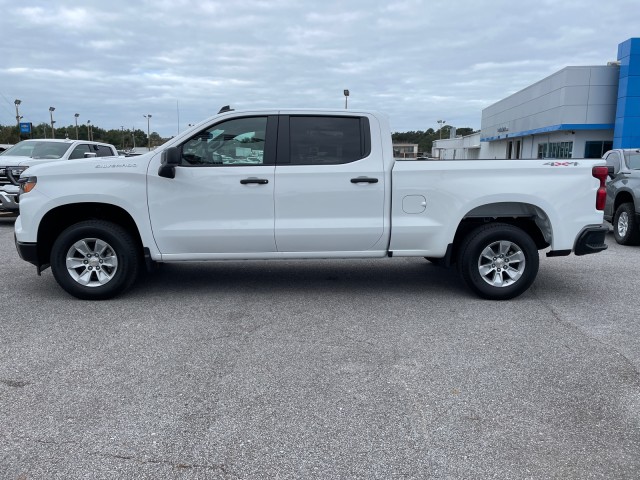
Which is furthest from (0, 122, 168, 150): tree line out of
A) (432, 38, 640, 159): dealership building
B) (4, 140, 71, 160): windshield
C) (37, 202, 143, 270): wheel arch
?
(37, 202, 143, 270): wheel arch

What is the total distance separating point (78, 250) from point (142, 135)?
130 m

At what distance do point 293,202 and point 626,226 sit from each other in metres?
7.26

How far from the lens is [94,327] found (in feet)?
17.3

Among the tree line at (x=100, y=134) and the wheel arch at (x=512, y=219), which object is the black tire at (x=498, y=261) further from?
the tree line at (x=100, y=134)

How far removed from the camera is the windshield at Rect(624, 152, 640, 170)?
418 inches

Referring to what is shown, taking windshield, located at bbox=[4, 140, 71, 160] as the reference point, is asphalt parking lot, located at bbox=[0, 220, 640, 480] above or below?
below

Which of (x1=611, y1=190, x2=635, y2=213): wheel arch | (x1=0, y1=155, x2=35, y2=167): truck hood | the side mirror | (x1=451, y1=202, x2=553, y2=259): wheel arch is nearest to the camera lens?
the side mirror

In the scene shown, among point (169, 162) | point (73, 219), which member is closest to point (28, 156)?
point (73, 219)

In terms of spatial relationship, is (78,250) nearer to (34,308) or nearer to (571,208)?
(34,308)

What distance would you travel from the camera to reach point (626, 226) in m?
10.2

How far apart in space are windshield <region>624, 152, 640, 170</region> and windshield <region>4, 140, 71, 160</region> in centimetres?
1208

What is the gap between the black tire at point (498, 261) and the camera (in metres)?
6.11

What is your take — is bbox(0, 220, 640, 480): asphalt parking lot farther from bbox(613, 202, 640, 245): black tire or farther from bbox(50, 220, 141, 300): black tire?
bbox(613, 202, 640, 245): black tire

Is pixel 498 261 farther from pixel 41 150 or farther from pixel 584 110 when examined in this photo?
pixel 584 110
